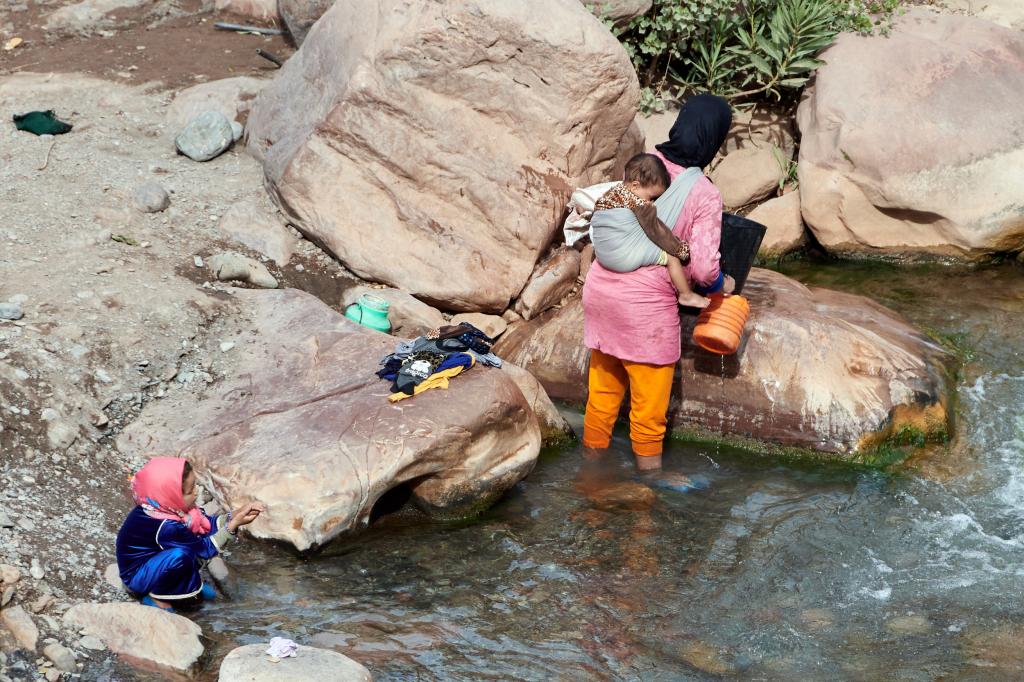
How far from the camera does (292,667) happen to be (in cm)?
392

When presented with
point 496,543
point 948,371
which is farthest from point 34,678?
point 948,371

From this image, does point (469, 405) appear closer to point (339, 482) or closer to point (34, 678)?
point (339, 482)

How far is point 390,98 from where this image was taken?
7.28 m

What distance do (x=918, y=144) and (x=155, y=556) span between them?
22.1 ft

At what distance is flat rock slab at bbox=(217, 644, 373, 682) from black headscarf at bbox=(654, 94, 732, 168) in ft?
10.2

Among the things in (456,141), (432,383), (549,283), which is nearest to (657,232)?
(432,383)

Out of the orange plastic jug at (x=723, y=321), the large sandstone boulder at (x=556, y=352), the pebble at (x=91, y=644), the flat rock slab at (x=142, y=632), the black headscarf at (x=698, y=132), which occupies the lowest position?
the large sandstone boulder at (x=556, y=352)

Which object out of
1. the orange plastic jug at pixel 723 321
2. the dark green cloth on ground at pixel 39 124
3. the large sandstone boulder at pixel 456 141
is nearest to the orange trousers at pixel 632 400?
the orange plastic jug at pixel 723 321

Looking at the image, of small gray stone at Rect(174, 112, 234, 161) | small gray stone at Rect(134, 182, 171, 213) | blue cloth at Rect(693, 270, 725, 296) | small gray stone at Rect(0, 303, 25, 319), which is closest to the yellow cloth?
blue cloth at Rect(693, 270, 725, 296)

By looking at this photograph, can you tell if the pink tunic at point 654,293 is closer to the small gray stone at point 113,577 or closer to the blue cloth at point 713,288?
the blue cloth at point 713,288

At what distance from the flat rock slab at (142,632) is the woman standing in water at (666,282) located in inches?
103

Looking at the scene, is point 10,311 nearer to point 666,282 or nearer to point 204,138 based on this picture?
point 204,138

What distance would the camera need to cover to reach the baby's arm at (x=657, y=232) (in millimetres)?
5352

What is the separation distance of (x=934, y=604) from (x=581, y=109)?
3.92 metres
